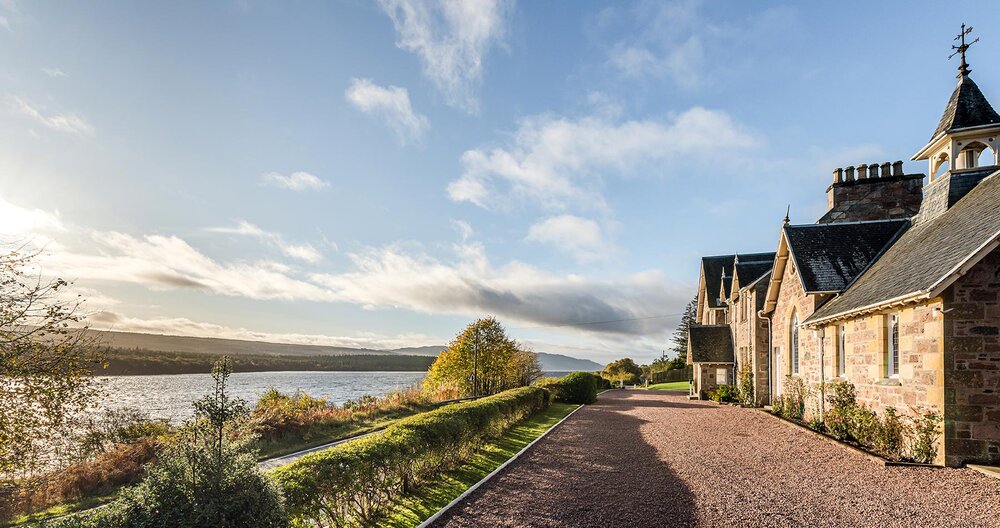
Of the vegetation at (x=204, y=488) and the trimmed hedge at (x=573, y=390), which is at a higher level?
the vegetation at (x=204, y=488)

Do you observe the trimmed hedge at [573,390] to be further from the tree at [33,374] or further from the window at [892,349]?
the tree at [33,374]

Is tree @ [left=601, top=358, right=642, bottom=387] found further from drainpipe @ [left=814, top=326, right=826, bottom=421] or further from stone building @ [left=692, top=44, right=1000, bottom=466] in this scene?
drainpipe @ [left=814, top=326, right=826, bottom=421]

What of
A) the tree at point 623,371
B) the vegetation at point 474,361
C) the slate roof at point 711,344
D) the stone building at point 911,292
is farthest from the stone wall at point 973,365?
the tree at point 623,371

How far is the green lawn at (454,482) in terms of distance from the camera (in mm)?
8209

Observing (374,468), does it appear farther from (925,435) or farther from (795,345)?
(795,345)

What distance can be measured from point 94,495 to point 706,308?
3825 cm

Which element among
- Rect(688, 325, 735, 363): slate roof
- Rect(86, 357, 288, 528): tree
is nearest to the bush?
Rect(688, 325, 735, 363): slate roof

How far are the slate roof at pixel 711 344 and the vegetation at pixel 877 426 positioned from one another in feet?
42.0

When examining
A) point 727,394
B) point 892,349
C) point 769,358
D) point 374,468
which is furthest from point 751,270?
point 374,468

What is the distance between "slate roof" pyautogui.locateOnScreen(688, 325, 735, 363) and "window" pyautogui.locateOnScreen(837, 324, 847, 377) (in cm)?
1467

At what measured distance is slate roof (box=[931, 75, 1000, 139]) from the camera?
17.3 meters

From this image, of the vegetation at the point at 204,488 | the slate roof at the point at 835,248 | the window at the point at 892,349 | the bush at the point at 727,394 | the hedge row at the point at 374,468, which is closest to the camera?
the vegetation at the point at 204,488

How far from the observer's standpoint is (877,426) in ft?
41.6

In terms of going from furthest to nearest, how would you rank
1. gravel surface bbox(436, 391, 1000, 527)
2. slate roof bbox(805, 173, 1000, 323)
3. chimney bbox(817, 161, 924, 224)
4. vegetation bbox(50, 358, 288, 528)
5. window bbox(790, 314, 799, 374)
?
chimney bbox(817, 161, 924, 224), window bbox(790, 314, 799, 374), slate roof bbox(805, 173, 1000, 323), gravel surface bbox(436, 391, 1000, 527), vegetation bbox(50, 358, 288, 528)
